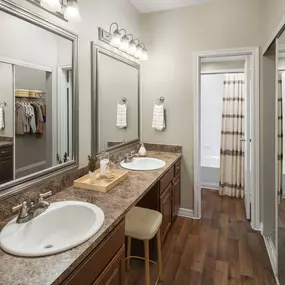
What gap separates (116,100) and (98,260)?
1764 millimetres

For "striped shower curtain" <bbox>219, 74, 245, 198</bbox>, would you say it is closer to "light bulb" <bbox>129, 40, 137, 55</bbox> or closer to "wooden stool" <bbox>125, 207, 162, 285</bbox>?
"light bulb" <bbox>129, 40, 137, 55</bbox>

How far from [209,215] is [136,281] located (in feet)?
4.97

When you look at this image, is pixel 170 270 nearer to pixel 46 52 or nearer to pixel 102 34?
pixel 46 52

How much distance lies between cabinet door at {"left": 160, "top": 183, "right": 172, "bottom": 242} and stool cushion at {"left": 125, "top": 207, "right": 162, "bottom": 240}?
0.35 meters

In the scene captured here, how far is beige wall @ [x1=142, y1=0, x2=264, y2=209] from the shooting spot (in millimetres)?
2627

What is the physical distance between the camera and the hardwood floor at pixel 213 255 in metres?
1.90

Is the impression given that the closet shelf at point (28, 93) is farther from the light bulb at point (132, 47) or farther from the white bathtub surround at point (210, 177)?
the white bathtub surround at point (210, 177)

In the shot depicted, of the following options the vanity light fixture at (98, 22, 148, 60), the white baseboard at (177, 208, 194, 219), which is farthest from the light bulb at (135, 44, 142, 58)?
the white baseboard at (177, 208, 194, 219)

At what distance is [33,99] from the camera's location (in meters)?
1.47

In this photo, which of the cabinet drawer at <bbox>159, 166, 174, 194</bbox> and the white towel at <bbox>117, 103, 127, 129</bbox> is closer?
the cabinet drawer at <bbox>159, 166, 174, 194</bbox>

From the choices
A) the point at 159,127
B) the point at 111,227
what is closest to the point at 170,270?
the point at 111,227

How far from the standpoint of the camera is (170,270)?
1991 mm

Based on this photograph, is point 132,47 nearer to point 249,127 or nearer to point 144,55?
point 144,55

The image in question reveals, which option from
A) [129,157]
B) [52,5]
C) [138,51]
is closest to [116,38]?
[138,51]
